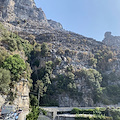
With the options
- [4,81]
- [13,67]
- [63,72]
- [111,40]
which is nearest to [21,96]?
[4,81]

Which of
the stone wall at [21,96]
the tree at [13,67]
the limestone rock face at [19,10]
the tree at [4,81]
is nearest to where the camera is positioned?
the tree at [4,81]

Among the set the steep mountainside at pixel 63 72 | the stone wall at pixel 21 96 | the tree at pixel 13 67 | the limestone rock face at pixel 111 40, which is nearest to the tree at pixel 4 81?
the steep mountainside at pixel 63 72

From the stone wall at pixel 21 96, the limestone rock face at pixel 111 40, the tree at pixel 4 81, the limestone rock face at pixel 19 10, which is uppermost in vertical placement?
the limestone rock face at pixel 19 10

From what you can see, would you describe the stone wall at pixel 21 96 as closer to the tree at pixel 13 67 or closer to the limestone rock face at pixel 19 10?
the tree at pixel 13 67

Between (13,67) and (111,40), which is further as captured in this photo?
(111,40)

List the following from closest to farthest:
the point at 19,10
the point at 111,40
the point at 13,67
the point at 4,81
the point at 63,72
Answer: the point at 4,81
the point at 13,67
the point at 63,72
the point at 19,10
the point at 111,40

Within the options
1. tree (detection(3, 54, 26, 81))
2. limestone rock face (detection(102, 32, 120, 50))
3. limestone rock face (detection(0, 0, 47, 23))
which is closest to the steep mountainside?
tree (detection(3, 54, 26, 81))

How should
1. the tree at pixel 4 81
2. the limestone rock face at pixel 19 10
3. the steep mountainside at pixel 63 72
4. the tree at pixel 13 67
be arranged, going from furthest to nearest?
1. the limestone rock face at pixel 19 10
2. the steep mountainside at pixel 63 72
3. the tree at pixel 13 67
4. the tree at pixel 4 81

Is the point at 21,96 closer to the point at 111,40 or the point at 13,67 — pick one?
the point at 13,67

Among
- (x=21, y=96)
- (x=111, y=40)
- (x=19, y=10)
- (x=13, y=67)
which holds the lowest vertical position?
(x=21, y=96)

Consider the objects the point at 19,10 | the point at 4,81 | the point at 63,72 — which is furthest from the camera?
the point at 19,10

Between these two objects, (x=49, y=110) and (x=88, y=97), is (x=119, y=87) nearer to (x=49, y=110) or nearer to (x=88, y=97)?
(x=88, y=97)

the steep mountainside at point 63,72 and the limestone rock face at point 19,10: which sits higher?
the limestone rock face at point 19,10

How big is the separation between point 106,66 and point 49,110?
104 feet
